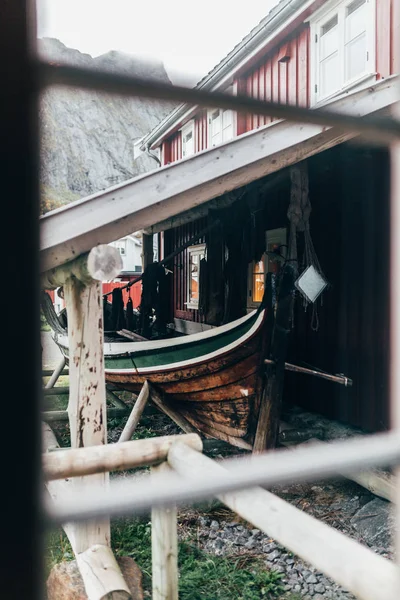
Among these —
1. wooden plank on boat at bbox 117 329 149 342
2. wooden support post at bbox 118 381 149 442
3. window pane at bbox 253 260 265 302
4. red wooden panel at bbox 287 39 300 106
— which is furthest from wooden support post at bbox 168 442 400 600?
wooden plank on boat at bbox 117 329 149 342

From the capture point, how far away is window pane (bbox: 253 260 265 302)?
7.64m

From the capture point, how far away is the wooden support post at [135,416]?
5.13 m

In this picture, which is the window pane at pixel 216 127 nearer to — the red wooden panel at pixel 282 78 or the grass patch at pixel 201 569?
the red wooden panel at pixel 282 78

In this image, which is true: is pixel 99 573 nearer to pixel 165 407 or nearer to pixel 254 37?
pixel 165 407

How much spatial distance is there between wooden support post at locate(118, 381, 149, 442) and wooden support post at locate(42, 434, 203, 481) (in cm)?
338

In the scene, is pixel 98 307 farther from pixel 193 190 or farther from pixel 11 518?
pixel 11 518

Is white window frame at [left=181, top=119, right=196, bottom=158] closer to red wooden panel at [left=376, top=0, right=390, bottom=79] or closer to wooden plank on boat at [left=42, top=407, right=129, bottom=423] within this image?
red wooden panel at [left=376, top=0, right=390, bottom=79]

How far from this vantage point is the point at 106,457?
5.03 ft

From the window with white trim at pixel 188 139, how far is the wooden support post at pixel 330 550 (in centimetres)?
1035

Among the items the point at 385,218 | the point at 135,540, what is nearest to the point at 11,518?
the point at 135,540

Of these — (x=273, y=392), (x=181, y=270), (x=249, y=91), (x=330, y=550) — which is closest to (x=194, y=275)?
(x=181, y=270)

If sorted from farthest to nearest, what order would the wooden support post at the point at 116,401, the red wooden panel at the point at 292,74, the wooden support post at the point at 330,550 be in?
the wooden support post at the point at 116,401 < the red wooden panel at the point at 292,74 < the wooden support post at the point at 330,550

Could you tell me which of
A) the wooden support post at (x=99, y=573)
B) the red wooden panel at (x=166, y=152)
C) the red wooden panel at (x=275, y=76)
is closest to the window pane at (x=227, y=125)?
the red wooden panel at (x=275, y=76)

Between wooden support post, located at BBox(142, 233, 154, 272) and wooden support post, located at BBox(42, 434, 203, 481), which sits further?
wooden support post, located at BBox(142, 233, 154, 272)
